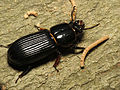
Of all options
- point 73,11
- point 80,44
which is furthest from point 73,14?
point 80,44

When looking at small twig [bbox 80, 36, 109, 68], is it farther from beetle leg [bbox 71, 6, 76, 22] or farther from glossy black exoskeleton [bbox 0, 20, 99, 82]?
beetle leg [bbox 71, 6, 76, 22]

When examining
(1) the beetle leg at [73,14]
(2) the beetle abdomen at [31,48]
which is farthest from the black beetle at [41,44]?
(1) the beetle leg at [73,14]

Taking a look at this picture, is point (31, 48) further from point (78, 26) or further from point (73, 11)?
point (73, 11)

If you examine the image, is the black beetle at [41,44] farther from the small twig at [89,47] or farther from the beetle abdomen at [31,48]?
the small twig at [89,47]

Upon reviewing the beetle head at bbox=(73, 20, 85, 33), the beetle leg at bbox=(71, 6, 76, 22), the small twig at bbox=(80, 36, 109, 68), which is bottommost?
the small twig at bbox=(80, 36, 109, 68)

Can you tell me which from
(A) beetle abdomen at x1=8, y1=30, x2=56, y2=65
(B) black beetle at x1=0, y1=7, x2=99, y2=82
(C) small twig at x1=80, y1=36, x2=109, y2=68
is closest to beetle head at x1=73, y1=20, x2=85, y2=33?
(B) black beetle at x1=0, y1=7, x2=99, y2=82

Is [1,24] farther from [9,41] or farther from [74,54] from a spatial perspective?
[74,54]
